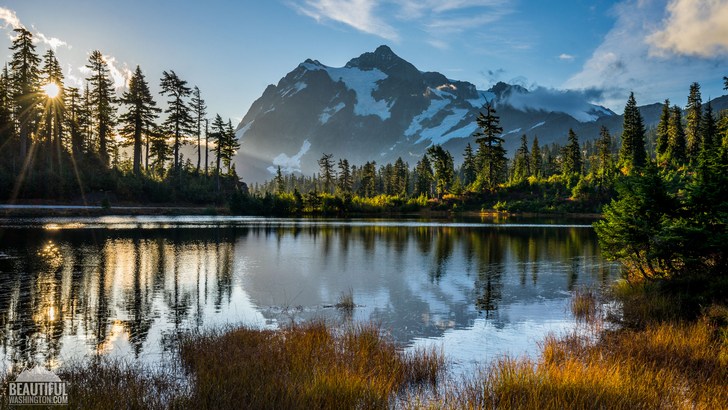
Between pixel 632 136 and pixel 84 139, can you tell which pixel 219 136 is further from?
pixel 632 136

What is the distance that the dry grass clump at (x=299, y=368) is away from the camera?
7227 mm

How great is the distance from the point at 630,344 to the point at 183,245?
32.9 m

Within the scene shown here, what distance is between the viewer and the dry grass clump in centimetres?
723

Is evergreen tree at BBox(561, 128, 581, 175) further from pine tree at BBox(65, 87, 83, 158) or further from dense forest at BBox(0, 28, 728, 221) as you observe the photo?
pine tree at BBox(65, 87, 83, 158)

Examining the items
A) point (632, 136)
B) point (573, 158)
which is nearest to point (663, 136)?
point (632, 136)

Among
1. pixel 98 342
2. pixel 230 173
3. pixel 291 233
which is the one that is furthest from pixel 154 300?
pixel 230 173

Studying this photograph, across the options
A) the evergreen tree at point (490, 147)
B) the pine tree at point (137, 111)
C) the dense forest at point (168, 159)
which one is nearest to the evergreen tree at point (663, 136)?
the dense forest at point (168, 159)

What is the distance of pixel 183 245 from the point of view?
35656mm

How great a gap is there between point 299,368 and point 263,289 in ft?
42.5

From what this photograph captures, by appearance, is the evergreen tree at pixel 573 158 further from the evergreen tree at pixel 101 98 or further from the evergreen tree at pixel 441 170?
the evergreen tree at pixel 101 98

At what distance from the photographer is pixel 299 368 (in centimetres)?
889

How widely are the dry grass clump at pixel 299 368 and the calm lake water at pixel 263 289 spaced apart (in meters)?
1.72

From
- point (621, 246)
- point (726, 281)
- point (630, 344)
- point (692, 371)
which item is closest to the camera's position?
point (692, 371)

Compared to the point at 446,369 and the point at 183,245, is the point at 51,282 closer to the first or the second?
the point at 183,245
